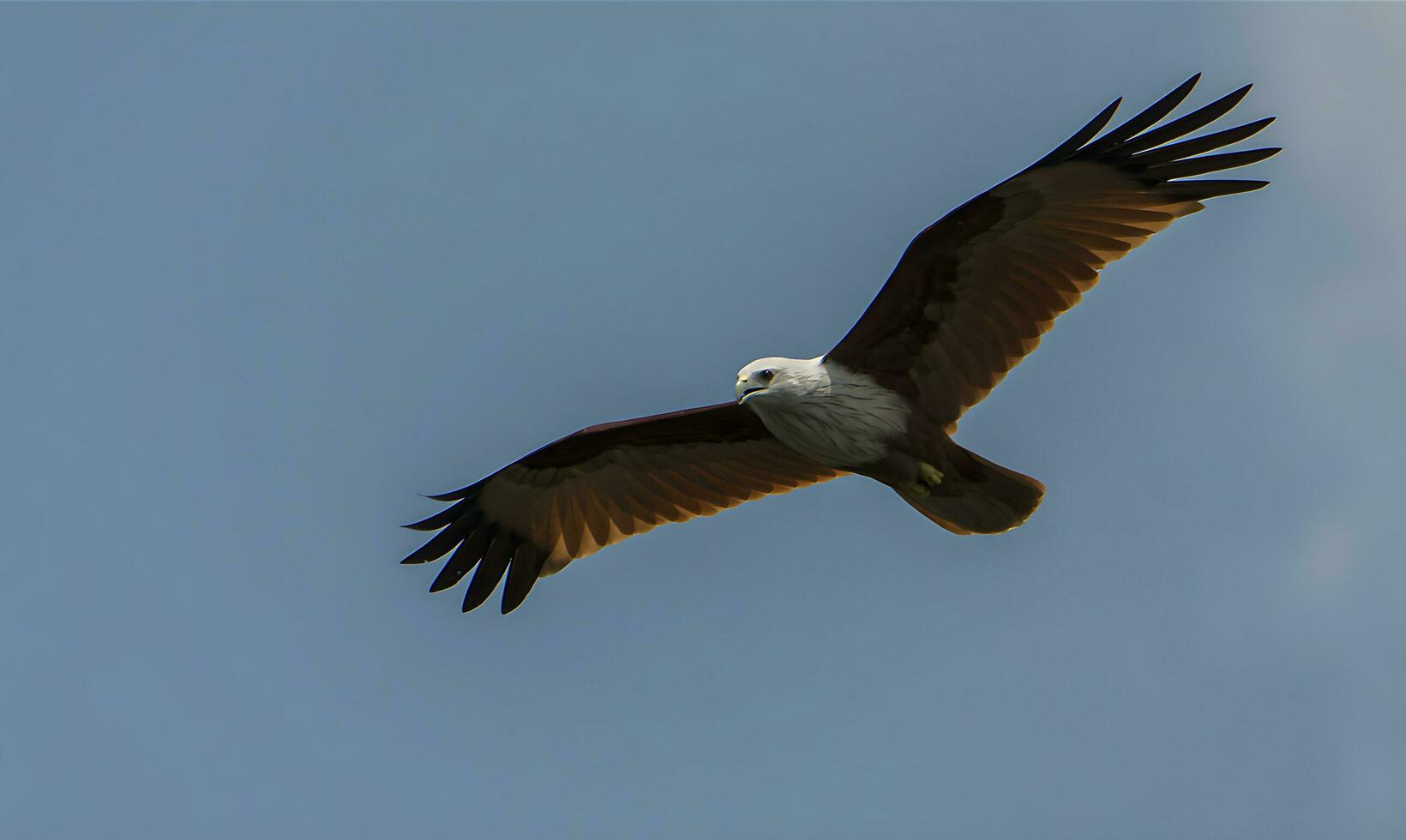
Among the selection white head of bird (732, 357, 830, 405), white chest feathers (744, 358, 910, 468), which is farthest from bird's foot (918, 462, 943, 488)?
white head of bird (732, 357, 830, 405)

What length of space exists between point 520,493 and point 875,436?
2.94 m

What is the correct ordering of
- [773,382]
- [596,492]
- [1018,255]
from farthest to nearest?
1. [596,492]
2. [1018,255]
3. [773,382]

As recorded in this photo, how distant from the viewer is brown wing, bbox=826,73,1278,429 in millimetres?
10383

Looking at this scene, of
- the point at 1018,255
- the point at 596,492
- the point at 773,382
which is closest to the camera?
the point at 773,382

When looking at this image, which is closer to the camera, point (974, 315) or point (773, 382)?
point (773, 382)

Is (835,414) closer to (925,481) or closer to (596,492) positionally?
(925,481)

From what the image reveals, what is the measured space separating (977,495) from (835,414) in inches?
43.3

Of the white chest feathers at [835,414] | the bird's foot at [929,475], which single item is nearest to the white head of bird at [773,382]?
the white chest feathers at [835,414]

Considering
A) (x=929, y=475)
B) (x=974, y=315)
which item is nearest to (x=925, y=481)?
(x=929, y=475)

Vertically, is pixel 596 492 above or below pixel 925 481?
above

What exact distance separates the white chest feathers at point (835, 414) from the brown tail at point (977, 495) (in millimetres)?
409

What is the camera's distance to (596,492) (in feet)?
39.7

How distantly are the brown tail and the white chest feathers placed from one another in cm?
41

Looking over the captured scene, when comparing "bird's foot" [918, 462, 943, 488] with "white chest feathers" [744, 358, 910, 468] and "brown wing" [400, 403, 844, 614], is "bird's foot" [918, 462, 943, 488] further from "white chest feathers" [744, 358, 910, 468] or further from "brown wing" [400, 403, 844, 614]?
"brown wing" [400, 403, 844, 614]
